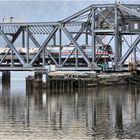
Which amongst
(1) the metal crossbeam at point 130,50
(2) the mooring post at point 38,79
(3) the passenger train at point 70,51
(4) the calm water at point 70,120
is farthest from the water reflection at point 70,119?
(3) the passenger train at point 70,51

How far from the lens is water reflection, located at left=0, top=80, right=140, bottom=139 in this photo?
170 ft

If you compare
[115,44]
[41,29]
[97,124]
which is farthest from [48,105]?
[41,29]

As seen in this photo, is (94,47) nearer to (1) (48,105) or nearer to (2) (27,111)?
(1) (48,105)

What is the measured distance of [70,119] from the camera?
6250 cm

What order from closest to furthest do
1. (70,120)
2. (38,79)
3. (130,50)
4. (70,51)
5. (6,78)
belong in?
(70,120) → (38,79) → (130,50) → (70,51) → (6,78)

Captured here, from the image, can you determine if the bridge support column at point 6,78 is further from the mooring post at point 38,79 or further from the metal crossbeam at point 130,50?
the mooring post at point 38,79

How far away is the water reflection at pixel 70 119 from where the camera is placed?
5181 cm

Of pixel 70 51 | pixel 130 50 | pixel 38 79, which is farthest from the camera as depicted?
pixel 70 51

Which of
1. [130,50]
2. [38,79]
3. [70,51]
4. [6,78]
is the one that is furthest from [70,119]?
[6,78]

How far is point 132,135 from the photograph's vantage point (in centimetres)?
5091

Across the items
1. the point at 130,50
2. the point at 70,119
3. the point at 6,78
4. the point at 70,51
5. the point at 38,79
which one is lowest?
the point at 6,78

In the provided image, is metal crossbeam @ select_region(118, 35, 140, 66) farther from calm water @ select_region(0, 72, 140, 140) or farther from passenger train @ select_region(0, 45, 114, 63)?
calm water @ select_region(0, 72, 140, 140)

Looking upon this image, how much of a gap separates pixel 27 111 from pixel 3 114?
4.16m

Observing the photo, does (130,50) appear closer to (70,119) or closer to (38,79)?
(38,79)
